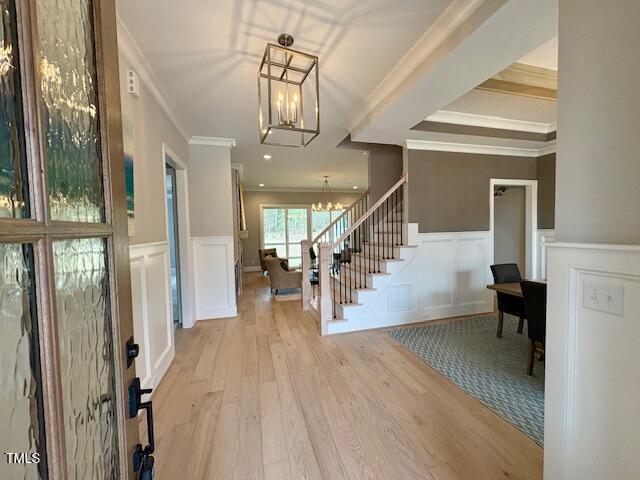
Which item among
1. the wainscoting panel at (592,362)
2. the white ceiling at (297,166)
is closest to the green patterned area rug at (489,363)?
the wainscoting panel at (592,362)

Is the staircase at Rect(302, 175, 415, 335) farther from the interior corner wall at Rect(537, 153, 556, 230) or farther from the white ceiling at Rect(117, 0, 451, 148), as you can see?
the interior corner wall at Rect(537, 153, 556, 230)

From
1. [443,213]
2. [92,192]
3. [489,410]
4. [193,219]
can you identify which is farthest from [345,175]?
[92,192]

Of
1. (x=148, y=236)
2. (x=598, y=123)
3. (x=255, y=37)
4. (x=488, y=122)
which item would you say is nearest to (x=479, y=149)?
(x=488, y=122)

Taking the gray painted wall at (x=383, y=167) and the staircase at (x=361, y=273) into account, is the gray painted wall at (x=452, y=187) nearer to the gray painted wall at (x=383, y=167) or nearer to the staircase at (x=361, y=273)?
the staircase at (x=361, y=273)

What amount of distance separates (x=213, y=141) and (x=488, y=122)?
3763 millimetres

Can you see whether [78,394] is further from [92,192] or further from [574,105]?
[574,105]

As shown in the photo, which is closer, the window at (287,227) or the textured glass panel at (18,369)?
the textured glass panel at (18,369)

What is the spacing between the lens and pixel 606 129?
3.12ft

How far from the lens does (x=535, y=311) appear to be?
7.21 ft

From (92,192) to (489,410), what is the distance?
2575 mm

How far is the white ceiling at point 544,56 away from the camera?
2212 millimetres

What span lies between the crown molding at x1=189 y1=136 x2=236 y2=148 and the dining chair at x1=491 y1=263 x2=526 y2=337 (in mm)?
3911

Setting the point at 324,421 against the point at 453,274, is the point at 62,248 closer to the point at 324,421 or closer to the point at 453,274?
the point at 324,421

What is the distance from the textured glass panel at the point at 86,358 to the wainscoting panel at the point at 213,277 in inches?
133
